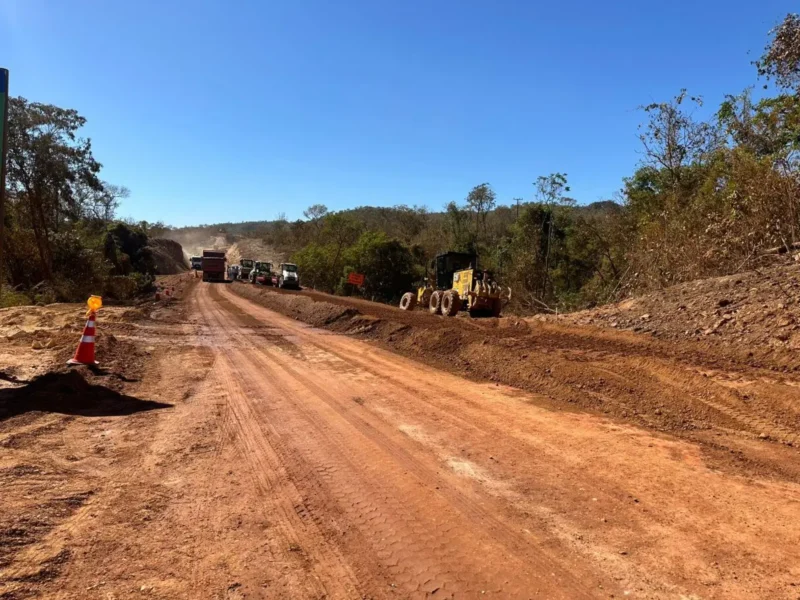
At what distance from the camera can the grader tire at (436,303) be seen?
22103 mm

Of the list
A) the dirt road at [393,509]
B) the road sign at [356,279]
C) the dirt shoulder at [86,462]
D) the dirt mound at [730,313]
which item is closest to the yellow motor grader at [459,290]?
the dirt mound at [730,313]

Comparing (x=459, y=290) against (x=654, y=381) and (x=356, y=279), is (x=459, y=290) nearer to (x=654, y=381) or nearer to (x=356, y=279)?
(x=654, y=381)

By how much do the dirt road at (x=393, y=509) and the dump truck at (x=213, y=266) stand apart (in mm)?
50425

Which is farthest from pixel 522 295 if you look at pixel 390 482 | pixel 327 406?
pixel 390 482

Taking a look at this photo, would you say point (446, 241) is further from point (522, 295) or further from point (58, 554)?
point (58, 554)

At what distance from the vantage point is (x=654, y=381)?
302 inches

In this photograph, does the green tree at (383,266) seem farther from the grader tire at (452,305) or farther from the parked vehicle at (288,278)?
the grader tire at (452,305)

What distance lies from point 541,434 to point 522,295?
29299mm

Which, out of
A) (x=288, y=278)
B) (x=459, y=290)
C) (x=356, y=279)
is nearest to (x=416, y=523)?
(x=459, y=290)

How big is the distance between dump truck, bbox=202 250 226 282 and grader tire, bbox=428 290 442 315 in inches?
1498

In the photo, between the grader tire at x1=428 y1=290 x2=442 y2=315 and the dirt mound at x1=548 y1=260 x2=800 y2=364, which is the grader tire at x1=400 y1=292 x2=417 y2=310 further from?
the dirt mound at x1=548 y1=260 x2=800 y2=364

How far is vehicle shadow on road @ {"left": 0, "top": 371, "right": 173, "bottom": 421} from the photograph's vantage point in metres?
5.96

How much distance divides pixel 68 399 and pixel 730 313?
40.0ft

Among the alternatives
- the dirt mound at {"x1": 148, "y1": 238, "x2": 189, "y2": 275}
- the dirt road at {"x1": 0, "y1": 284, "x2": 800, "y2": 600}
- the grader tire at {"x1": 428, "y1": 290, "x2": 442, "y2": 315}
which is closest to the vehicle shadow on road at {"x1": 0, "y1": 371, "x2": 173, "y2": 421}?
the dirt road at {"x1": 0, "y1": 284, "x2": 800, "y2": 600}
